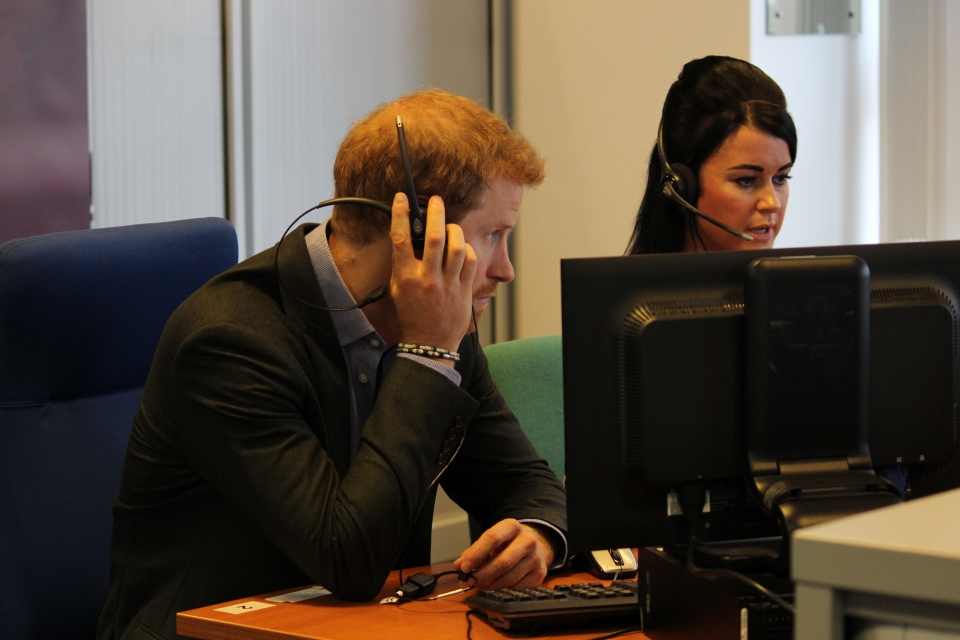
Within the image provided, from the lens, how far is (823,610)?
0.67 meters

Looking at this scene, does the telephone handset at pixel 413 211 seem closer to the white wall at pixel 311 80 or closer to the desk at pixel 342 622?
the desk at pixel 342 622

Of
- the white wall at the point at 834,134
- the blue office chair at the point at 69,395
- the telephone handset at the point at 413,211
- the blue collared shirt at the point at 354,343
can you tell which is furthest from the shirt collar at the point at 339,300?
the white wall at the point at 834,134

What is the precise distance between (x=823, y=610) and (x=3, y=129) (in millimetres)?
1719

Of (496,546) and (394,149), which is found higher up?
(394,149)

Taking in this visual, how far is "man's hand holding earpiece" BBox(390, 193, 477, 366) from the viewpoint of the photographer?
1354 millimetres

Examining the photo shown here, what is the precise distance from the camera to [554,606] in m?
1.15

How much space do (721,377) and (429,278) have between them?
0.42 meters

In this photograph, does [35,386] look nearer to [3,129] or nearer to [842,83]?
[3,129]

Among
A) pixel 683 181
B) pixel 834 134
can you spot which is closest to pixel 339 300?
pixel 683 181

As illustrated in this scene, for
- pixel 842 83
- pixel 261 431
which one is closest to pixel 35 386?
pixel 261 431

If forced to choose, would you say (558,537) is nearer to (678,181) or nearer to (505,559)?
(505,559)

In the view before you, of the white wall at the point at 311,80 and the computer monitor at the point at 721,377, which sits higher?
the white wall at the point at 311,80

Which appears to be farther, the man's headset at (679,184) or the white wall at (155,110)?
the white wall at (155,110)

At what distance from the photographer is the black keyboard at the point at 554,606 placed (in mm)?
1136
